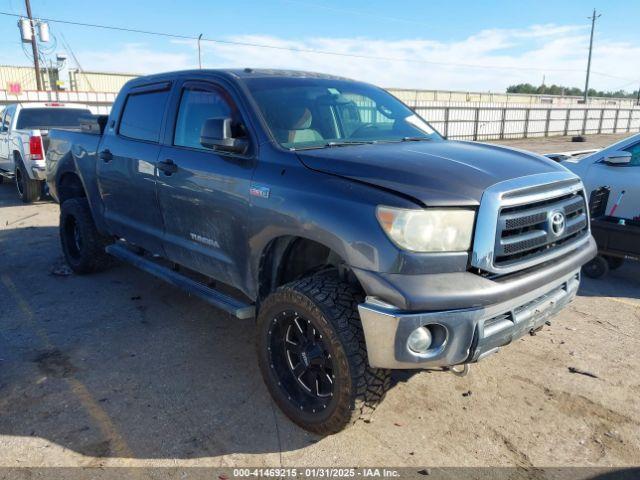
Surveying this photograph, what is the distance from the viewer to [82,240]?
18.1ft

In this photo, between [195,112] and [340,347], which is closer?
[340,347]

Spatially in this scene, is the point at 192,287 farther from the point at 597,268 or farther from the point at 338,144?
the point at 597,268

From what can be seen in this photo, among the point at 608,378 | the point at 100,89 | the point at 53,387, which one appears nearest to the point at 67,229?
the point at 53,387

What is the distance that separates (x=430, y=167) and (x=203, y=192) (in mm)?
1606

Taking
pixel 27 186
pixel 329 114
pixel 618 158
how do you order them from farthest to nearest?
pixel 27 186
pixel 618 158
pixel 329 114

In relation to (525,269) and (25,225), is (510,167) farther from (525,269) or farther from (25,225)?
(25,225)

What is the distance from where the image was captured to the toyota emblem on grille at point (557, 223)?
290 cm

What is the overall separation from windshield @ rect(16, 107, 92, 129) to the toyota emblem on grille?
9988 mm

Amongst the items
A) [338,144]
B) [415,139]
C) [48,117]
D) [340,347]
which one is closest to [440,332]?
[340,347]

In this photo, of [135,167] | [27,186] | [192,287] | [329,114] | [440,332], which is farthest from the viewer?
[27,186]

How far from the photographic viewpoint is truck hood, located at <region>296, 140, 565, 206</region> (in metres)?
2.60

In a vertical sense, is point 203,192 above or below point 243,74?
below

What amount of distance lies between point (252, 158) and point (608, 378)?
9.33ft

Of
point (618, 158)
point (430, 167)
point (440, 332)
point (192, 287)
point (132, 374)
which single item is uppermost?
point (430, 167)
